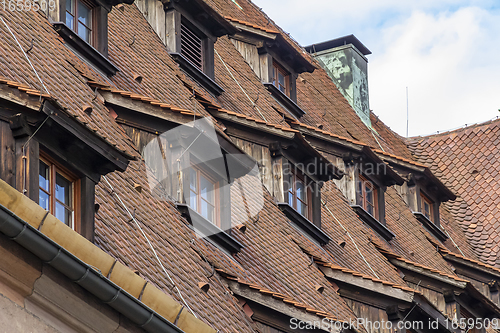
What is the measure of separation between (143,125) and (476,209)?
614 inches

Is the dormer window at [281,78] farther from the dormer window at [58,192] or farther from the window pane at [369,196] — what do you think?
the dormer window at [58,192]

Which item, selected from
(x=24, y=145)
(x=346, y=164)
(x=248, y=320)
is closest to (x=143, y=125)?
(x=248, y=320)

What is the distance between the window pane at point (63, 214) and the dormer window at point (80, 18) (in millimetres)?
4293

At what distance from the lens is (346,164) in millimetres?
18703

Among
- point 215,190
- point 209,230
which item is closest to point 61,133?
point 209,230

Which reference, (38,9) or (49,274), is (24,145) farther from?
(38,9)

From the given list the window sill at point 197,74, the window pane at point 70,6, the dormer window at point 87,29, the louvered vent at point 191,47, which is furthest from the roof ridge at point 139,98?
the louvered vent at point 191,47

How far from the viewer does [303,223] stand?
14688mm

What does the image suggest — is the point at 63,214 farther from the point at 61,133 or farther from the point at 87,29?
the point at 87,29

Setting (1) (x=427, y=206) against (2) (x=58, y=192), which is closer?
(2) (x=58, y=192)

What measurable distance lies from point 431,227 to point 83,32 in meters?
12.4

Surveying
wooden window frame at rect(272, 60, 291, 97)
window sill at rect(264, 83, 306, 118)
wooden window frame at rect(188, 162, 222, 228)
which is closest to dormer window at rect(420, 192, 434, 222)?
window sill at rect(264, 83, 306, 118)

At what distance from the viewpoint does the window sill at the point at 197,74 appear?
48.9ft

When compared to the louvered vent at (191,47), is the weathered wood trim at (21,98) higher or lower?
lower
